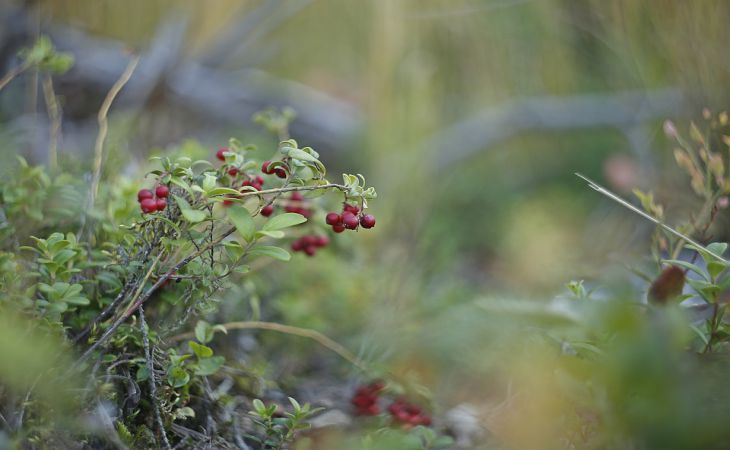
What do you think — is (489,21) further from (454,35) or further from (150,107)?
(150,107)

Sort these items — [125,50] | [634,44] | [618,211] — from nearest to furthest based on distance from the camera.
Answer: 1. [125,50]
2. [634,44]
3. [618,211]

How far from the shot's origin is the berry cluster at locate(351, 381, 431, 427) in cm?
95

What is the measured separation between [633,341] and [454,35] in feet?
5.72

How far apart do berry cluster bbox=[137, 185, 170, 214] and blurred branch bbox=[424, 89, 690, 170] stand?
158cm

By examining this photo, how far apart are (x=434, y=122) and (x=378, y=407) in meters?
1.47

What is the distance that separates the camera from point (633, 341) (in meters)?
0.50

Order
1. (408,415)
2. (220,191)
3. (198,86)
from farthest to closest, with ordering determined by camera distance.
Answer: (198,86) < (408,415) < (220,191)

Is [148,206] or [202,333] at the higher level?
[148,206]

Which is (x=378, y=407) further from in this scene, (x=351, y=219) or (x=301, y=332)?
(x=351, y=219)

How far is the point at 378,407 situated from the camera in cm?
103

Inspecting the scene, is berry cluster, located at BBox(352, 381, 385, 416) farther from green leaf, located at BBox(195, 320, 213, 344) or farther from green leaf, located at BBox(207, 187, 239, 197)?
green leaf, located at BBox(207, 187, 239, 197)

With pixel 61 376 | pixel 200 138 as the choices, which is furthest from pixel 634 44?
pixel 200 138

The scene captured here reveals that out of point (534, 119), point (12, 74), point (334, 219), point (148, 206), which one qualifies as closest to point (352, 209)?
point (334, 219)

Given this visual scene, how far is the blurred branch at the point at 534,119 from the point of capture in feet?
7.59
